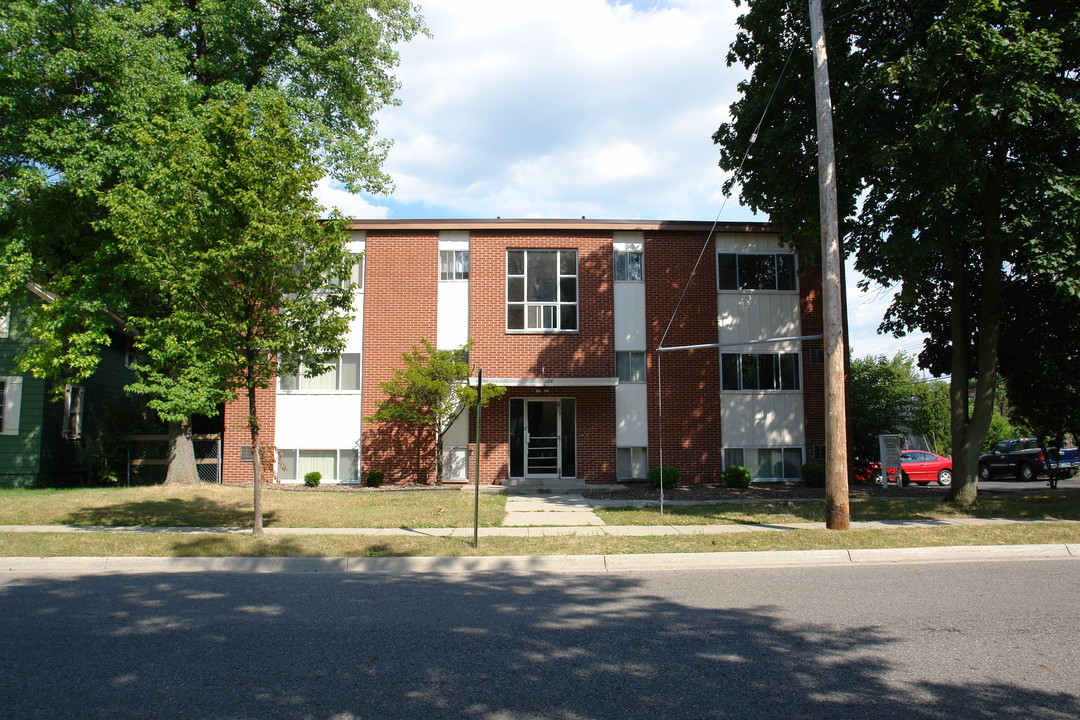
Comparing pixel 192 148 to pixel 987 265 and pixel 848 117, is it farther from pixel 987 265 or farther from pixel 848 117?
pixel 987 265

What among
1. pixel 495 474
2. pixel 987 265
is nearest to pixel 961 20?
pixel 987 265

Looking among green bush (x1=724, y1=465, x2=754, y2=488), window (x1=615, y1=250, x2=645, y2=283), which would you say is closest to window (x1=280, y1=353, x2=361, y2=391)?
window (x1=615, y1=250, x2=645, y2=283)

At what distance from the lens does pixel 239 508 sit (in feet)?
43.4

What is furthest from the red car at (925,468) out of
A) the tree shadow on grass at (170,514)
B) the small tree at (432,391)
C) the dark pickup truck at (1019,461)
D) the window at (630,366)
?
the tree shadow on grass at (170,514)

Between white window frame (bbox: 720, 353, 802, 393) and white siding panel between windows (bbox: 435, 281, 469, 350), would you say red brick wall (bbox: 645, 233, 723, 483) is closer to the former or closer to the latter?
white window frame (bbox: 720, 353, 802, 393)

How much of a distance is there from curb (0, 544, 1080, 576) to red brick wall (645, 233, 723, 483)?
9.56m

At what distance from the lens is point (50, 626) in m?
5.70

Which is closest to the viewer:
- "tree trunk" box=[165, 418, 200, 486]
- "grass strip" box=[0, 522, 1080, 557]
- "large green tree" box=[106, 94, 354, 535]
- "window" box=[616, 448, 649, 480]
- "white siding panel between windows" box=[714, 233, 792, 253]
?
"grass strip" box=[0, 522, 1080, 557]

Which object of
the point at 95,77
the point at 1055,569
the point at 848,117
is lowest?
the point at 1055,569

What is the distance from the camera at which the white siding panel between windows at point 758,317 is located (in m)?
19.1

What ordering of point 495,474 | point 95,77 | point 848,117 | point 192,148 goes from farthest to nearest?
point 495,474
point 95,77
point 848,117
point 192,148

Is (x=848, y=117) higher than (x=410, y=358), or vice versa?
(x=848, y=117)

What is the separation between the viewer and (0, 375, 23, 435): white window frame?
62.6 ft

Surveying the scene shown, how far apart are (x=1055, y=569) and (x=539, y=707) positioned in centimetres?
729
